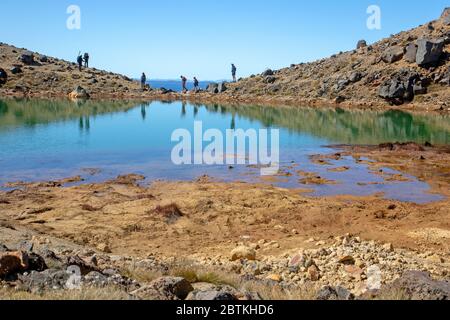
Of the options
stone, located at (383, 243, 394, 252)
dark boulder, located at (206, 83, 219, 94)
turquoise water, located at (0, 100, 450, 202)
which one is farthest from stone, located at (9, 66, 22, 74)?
stone, located at (383, 243, 394, 252)

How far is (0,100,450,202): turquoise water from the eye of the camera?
20391 mm

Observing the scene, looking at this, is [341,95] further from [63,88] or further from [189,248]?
[189,248]

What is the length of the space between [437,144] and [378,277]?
24.9 metres

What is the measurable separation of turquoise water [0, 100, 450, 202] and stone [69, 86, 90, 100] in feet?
35.3

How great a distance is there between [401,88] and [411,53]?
782 cm

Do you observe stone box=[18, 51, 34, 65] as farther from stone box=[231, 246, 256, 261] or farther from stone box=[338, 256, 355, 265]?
stone box=[338, 256, 355, 265]

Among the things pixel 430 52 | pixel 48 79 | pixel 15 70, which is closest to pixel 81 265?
pixel 430 52

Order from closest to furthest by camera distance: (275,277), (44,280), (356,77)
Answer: (44,280)
(275,277)
(356,77)

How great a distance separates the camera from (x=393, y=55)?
213 feet

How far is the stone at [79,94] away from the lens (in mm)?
67812

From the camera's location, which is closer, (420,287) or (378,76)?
(420,287)

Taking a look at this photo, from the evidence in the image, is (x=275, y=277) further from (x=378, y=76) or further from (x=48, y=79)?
(x=48, y=79)
